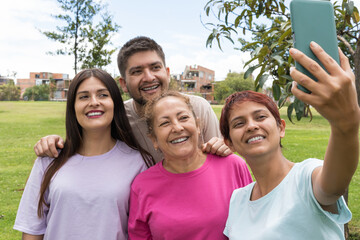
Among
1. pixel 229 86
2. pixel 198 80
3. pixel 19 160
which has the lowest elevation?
pixel 19 160

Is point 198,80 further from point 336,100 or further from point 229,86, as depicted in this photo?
point 336,100

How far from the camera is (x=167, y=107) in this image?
7.45 ft

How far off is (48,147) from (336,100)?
6.49 ft

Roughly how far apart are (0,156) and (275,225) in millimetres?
11207

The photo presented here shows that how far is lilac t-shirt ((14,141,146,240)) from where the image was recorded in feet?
7.40

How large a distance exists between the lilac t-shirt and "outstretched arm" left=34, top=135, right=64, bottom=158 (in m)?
0.06

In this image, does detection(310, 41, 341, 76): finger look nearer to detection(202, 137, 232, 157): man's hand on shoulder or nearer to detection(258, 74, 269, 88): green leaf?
detection(258, 74, 269, 88): green leaf

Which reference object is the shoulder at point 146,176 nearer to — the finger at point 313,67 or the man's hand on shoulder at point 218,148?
the man's hand on shoulder at point 218,148

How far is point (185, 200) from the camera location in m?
2.12

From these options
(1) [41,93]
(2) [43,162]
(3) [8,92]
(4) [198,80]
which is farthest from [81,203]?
(4) [198,80]

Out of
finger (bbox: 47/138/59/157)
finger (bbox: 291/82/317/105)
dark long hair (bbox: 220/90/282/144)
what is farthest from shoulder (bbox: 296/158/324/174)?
finger (bbox: 47/138/59/157)

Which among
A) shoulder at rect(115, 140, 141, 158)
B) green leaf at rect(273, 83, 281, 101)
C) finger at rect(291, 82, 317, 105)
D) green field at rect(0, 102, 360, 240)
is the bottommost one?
green field at rect(0, 102, 360, 240)

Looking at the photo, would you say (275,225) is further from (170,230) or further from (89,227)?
(89,227)

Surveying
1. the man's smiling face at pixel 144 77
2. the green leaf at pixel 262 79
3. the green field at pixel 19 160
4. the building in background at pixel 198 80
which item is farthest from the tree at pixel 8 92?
the green leaf at pixel 262 79
